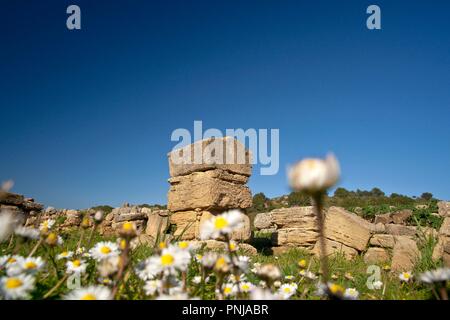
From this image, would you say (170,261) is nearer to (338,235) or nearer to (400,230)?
(338,235)

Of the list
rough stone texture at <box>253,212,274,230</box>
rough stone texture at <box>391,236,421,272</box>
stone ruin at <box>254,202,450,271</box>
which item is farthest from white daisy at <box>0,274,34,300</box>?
rough stone texture at <box>253,212,274,230</box>

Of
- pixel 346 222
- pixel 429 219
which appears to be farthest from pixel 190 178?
pixel 429 219

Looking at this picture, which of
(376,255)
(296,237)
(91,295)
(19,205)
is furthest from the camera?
(19,205)

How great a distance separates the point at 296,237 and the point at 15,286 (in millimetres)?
9338

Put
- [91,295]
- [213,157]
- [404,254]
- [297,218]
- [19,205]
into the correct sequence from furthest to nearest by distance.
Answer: [19,205]
[297,218]
[213,157]
[404,254]
[91,295]

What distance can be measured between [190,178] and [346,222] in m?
4.75

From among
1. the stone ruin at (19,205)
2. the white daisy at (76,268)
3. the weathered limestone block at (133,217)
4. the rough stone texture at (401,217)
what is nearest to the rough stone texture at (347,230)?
the weathered limestone block at (133,217)

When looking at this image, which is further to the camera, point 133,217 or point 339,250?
point 133,217

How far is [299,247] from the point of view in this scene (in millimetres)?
9695

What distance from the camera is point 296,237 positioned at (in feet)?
32.4

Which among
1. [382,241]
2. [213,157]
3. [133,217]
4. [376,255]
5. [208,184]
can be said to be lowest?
[376,255]

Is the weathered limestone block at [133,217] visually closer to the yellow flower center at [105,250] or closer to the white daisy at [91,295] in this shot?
the yellow flower center at [105,250]

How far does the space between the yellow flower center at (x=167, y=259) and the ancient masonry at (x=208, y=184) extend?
6.65 m

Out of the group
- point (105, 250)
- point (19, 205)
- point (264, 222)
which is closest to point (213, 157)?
point (105, 250)
